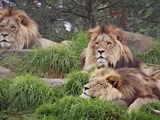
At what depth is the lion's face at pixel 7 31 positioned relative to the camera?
10716 mm

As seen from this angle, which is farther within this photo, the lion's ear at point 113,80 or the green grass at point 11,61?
the green grass at point 11,61

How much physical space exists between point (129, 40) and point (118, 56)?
2.17m

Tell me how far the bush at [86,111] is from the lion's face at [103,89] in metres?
0.20

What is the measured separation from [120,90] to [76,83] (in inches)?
44.7

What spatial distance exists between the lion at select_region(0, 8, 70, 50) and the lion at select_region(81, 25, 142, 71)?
130cm

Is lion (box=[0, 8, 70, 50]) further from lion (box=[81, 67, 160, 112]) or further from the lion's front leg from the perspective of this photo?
the lion's front leg

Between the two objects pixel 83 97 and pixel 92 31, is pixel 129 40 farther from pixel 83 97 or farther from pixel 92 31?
pixel 83 97

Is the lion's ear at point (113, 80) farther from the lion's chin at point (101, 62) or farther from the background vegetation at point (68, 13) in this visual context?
the background vegetation at point (68, 13)

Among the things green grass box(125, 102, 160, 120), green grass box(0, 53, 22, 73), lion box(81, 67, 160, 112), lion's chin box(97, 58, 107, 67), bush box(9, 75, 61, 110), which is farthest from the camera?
green grass box(0, 53, 22, 73)

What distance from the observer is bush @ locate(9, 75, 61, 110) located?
7973mm

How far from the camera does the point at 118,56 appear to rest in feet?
30.9

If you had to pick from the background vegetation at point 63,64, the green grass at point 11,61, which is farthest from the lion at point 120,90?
the green grass at point 11,61

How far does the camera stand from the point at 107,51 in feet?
30.7

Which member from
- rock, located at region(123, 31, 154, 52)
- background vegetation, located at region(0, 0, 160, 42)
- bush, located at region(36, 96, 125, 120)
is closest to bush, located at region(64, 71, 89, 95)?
bush, located at region(36, 96, 125, 120)
